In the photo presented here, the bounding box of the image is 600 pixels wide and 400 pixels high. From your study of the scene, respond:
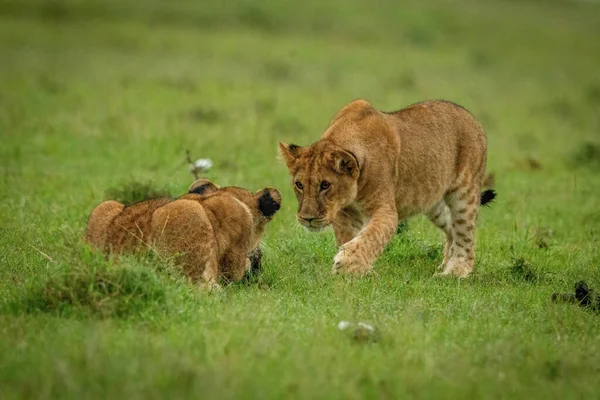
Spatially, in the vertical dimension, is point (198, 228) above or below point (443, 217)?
above

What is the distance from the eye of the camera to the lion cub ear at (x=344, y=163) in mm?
7977

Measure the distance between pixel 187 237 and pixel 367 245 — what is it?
1660 mm

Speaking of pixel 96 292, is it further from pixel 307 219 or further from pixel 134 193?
pixel 134 193

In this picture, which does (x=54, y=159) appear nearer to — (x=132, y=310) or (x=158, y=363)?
(x=132, y=310)

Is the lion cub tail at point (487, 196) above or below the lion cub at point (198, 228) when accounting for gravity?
below

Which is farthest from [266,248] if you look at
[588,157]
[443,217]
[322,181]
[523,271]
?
[588,157]

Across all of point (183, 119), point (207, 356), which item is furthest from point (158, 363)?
point (183, 119)

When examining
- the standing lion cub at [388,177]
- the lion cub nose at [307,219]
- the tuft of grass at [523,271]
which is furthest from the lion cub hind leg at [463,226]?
the lion cub nose at [307,219]

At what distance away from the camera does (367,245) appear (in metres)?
8.04

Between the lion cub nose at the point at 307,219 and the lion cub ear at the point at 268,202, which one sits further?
the lion cub nose at the point at 307,219

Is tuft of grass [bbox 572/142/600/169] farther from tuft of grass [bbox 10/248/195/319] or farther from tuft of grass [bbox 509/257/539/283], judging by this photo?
tuft of grass [bbox 10/248/195/319]

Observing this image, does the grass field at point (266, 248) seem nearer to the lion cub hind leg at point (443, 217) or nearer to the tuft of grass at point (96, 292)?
the tuft of grass at point (96, 292)

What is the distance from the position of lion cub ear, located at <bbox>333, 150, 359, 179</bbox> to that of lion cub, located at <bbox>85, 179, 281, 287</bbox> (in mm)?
623

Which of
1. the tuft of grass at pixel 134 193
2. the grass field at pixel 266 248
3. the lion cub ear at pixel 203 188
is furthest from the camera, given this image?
the tuft of grass at pixel 134 193
